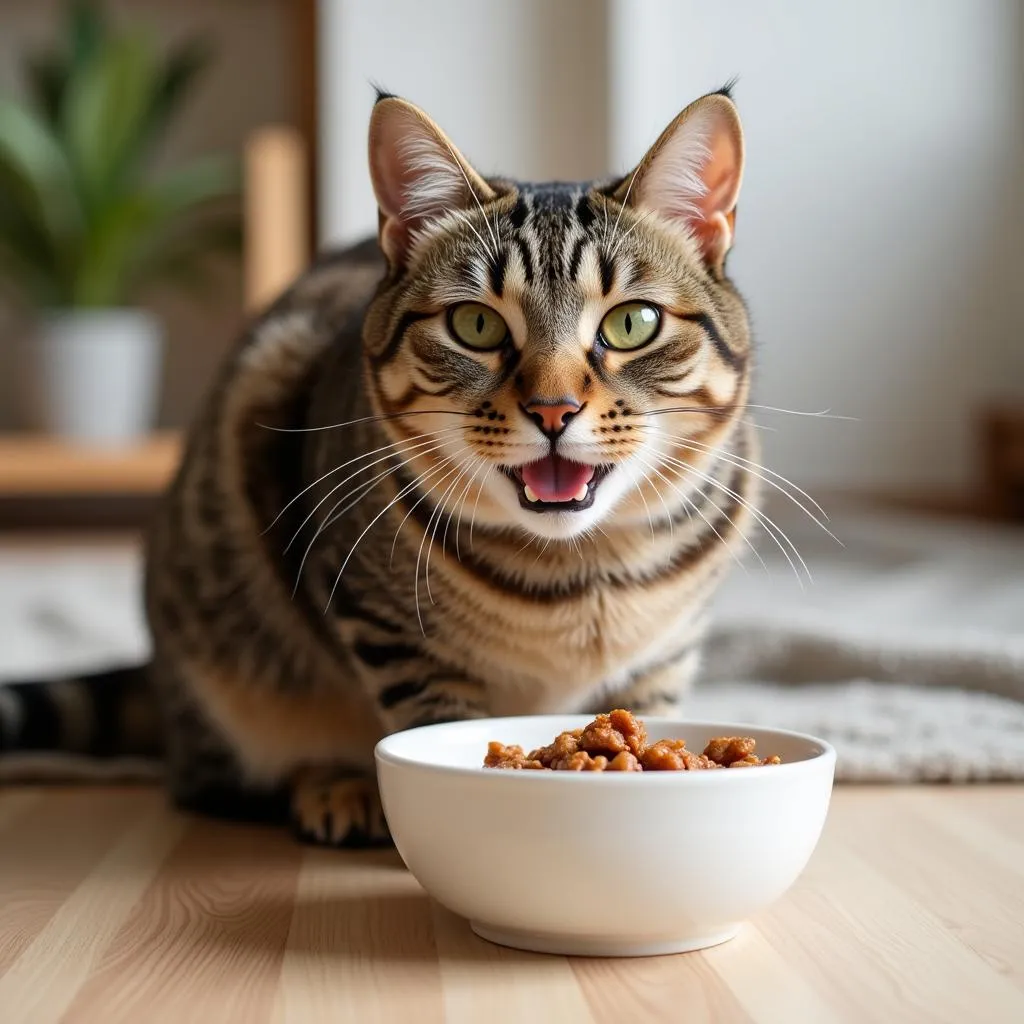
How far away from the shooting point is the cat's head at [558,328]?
1126 mm

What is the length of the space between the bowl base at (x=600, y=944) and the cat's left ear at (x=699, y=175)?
0.58m

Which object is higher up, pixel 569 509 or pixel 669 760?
pixel 569 509

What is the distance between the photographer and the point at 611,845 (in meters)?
0.94

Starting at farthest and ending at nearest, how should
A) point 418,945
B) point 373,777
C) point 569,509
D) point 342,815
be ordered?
point 373,777 → point 342,815 → point 569,509 → point 418,945

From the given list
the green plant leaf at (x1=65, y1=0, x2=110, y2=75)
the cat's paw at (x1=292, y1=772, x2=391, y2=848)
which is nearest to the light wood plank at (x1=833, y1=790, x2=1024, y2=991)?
the cat's paw at (x1=292, y1=772, x2=391, y2=848)

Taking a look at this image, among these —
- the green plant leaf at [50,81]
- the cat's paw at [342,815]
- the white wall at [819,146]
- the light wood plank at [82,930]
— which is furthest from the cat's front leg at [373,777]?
the green plant leaf at [50,81]

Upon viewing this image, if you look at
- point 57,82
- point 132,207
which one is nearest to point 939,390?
point 132,207

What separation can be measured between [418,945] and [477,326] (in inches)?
19.3

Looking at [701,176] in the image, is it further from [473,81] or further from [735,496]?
[473,81]

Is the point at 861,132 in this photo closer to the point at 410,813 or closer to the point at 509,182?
the point at 509,182

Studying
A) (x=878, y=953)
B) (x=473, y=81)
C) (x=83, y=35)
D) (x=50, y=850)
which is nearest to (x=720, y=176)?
(x=878, y=953)

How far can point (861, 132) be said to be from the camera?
404cm

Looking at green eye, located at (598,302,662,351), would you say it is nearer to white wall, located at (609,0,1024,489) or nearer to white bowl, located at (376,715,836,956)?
white bowl, located at (376,715,836,956)

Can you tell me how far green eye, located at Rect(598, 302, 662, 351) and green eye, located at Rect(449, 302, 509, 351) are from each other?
0.27 feet
